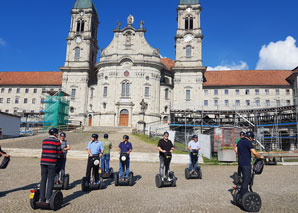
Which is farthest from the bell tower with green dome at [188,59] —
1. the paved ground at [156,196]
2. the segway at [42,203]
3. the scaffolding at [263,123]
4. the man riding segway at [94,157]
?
Answer: the segway at [42,203]

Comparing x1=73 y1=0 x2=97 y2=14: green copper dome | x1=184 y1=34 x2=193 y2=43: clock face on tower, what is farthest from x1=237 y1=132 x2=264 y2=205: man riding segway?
x1=73 y1=0 x2=97 y2=14: green copper dome

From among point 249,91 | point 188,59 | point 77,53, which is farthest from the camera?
point 77,53

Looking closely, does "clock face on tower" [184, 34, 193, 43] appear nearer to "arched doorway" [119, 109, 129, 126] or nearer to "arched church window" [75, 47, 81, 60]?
"arched doorway" [119, 109, 129, 126]

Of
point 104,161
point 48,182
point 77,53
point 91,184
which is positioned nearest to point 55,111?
point 77,53

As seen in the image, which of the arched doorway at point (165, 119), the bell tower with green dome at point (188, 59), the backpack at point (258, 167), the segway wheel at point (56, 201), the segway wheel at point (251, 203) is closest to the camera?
the segway wheel at point (56, 201)

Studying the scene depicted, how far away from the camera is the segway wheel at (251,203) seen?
219 inches

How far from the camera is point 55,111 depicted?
38438mm

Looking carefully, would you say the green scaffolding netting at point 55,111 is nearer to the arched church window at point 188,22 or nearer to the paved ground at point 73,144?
the paved ground at point 73,144

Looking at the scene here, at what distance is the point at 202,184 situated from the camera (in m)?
8.77

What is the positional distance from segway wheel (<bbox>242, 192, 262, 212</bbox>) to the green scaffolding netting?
36.7 metres

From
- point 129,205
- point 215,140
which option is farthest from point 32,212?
point 215,140

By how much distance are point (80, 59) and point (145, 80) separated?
14.4 meters

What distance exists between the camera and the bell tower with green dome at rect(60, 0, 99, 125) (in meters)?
43.2

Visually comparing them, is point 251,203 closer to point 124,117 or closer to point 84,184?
point 84,184
